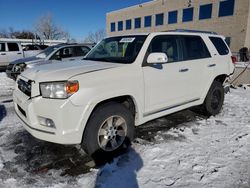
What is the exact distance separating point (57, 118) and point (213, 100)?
390 centimetres

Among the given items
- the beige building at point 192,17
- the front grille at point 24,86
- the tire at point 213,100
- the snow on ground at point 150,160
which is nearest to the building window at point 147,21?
the beige building at point 192,17

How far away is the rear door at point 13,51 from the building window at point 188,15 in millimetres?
22318

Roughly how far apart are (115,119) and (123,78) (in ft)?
2.10

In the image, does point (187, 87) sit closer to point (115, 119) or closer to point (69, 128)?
point (115, 119)

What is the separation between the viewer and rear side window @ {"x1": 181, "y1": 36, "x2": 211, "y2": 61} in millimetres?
4537

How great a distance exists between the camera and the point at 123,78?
11.1 ft

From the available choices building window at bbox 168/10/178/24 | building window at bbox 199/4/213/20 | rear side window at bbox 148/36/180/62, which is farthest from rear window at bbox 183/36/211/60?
building window at bbox 168/10/178/24

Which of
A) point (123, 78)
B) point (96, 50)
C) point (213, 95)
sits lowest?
point (213, 95)

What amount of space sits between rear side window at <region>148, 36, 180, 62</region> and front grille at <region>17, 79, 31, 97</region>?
6.64 feet

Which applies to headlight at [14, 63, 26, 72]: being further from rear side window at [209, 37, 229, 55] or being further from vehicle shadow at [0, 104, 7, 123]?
rear side window at [209, 37, 229, 55]

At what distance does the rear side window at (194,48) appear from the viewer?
14.9 feet

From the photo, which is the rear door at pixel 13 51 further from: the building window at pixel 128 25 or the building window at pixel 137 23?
the building window at pixel 128 25

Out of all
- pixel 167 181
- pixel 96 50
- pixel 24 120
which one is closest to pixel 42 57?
pixel 96 50

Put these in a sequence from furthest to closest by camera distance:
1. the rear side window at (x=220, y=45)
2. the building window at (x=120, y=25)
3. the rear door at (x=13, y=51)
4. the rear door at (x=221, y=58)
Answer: the building window at (x=120, y=25) → the rear door at (x=13, y=51) → the rear side window at (x=220, y=45) → the rear door at (x=221, y=58)
